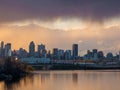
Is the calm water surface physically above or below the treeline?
below

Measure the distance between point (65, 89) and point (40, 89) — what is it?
4.17m

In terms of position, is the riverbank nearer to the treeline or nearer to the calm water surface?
the treeline

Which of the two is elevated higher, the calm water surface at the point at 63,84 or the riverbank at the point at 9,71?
the riverbank at the point at 9,71

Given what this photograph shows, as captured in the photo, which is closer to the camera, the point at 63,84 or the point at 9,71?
the point at 63,84

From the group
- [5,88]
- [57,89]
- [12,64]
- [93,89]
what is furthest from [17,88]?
[12,64]

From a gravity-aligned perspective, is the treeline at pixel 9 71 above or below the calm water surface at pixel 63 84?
above

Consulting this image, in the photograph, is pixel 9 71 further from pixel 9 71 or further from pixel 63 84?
pixel 63 84

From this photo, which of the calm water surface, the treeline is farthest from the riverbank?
the calm water surface

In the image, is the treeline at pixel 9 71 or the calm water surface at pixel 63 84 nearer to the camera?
the calm water surface at pixel 63 84

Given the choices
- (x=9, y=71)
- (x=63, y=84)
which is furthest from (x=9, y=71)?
(x=63, y=84)

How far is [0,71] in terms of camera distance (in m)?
103

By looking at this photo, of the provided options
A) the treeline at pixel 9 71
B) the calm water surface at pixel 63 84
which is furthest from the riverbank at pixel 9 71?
the calm water surface at pixel 63 84

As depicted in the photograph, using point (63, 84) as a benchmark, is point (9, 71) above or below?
above

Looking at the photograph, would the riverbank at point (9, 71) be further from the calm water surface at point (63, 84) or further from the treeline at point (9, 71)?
the calm water surface at point (63, 84)
